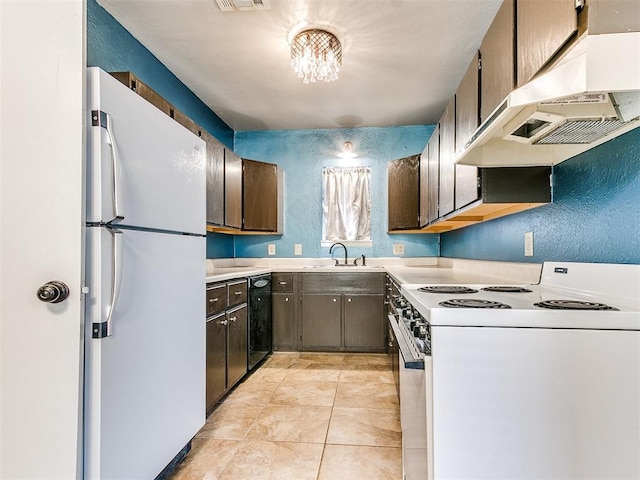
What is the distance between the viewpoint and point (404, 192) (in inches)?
151

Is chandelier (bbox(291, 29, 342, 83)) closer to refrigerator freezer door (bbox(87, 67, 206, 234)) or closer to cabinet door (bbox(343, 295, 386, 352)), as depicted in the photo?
refrigerator freezer door (bbox(87, 67, 206, 234))

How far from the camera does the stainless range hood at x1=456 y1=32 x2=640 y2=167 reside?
2.90ft

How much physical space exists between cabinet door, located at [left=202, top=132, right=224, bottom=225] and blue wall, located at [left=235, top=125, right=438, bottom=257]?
4.00 feet

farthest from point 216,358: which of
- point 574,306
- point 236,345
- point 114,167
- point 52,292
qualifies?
point 574,306

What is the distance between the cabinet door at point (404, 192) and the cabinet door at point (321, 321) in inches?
41.2

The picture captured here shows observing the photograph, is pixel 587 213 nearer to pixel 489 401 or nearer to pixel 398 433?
pixel 489 401

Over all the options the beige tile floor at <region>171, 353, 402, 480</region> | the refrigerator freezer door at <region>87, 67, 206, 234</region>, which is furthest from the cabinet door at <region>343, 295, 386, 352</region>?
the refrigerator freezer door at <region>87, 67, 206, 234</region>

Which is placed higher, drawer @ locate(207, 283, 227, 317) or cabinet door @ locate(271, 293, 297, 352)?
drawer @ locate(207, 283, 227, 317)

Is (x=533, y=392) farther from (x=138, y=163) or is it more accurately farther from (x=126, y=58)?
(x=126, y=58)

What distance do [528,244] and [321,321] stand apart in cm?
216

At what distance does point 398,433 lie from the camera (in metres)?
2.12

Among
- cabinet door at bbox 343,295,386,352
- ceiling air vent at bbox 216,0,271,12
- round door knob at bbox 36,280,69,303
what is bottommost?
cabinet door at bbox 343,295,386,352

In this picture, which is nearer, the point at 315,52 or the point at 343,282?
the point at 315,52

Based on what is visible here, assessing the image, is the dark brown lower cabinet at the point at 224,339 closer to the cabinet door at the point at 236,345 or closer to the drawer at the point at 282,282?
the cabinet door at the point at 236,345
